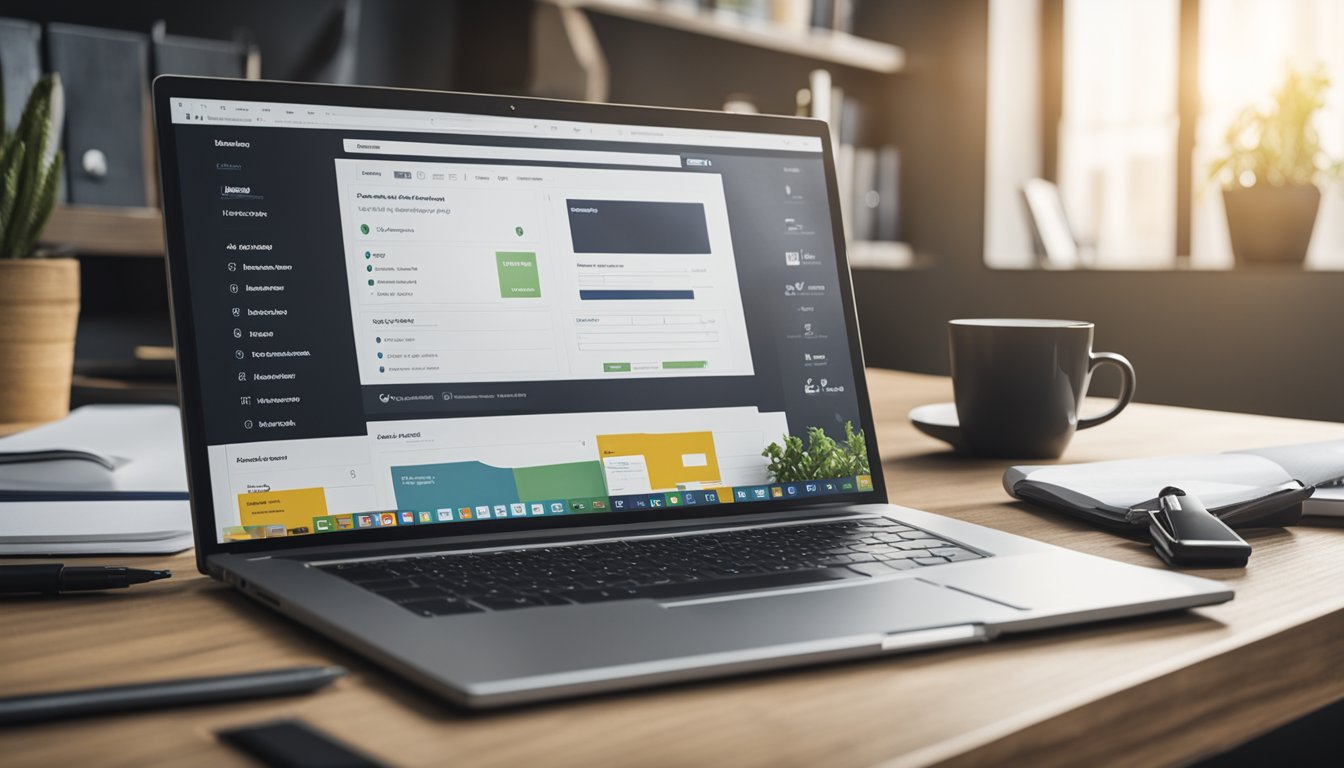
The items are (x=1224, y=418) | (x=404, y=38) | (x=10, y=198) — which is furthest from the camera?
(x=404, y=38)

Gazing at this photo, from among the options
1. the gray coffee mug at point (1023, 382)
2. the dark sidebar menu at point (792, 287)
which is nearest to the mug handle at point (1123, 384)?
the gray coffee mug at point (1023, 382)

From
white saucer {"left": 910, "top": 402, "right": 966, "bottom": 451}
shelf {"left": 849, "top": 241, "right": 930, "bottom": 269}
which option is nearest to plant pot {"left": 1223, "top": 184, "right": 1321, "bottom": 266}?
shelf {"left": 849, "top": 241, "right": 930, "bottom": 269}

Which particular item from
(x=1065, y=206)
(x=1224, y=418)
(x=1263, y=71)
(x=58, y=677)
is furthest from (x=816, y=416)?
(x=1065, y=206)

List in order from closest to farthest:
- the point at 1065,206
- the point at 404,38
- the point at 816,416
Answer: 1. the point at 816,416
2. the point at 404,38
3. the point at 1065,206

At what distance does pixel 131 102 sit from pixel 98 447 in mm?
1279

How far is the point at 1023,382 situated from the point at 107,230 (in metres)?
1.54

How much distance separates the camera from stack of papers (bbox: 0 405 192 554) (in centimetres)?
62

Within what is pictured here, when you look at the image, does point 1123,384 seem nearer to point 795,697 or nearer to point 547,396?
point 547,396

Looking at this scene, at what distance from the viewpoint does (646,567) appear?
56 centimetres

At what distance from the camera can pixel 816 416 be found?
0.74 metres

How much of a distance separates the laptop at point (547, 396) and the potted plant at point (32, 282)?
19.7 inches

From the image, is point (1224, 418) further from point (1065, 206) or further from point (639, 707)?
point (1065, 206)

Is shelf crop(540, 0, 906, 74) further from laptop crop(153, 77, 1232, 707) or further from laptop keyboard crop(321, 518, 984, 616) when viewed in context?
laptop keyboard crop(321, 518, 984, 616)

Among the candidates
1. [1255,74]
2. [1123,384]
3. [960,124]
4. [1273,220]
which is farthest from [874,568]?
[960,124]
